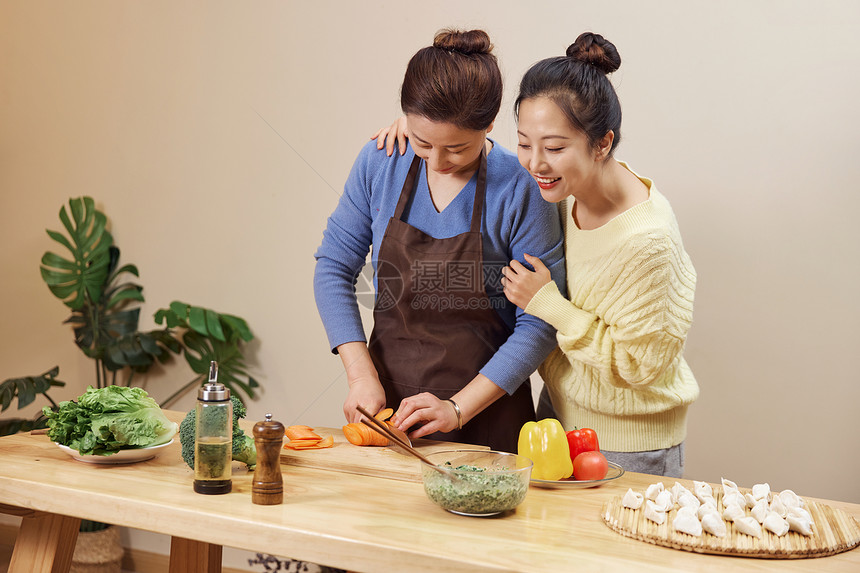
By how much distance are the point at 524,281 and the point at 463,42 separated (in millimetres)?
527

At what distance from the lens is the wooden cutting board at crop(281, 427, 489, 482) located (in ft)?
4.86

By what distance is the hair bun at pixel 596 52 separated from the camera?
160 centimetres

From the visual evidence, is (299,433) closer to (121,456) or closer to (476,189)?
(121,456)

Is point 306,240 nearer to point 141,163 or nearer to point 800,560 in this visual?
point 141,163

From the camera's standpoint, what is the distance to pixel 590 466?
4.63ft

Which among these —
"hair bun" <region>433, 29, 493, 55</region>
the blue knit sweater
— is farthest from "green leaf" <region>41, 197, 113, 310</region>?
"hair bun" <region>433, 29, 493, 55</region>

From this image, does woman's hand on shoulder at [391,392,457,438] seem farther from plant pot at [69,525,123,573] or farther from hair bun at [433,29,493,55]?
plant pot at [69,525,123,573]

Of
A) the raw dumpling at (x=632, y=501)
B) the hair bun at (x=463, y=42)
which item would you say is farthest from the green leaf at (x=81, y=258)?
the raw dumpling at (x=632, y=501)

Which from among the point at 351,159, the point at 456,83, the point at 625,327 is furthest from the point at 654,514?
the point at 351,159

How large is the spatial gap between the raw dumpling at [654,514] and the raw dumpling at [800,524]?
0.59ft

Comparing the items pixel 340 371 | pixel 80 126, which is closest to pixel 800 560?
pixel 340 371

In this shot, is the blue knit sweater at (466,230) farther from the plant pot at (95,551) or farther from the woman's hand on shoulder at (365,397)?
the plant pot at (95,551)

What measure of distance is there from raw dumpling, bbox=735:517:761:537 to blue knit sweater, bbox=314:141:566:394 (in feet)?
2.16

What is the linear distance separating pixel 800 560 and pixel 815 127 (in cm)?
151
